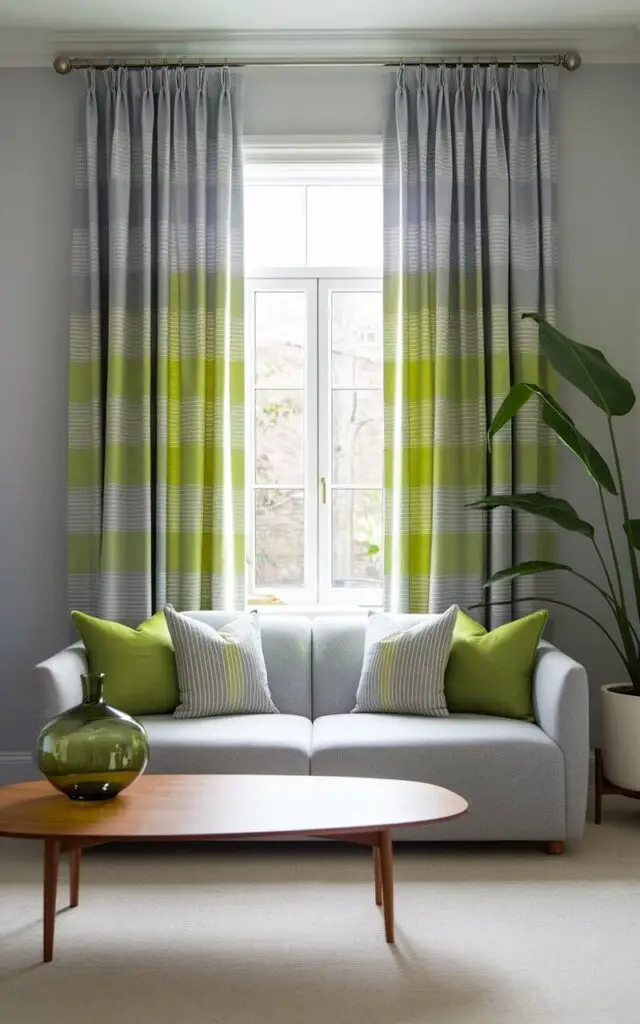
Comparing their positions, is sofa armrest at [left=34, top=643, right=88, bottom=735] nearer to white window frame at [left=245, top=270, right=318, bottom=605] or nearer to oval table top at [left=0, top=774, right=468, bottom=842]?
oval table top at [left=0, top=774, right=468, bottom=842]

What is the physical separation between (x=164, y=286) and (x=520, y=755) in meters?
2.37

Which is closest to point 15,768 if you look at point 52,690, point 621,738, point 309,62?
point 52,690

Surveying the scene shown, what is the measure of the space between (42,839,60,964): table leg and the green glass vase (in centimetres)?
20

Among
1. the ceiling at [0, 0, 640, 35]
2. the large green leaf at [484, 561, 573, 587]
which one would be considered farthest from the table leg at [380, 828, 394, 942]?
the ceiling at [0, 0, 640, 35]

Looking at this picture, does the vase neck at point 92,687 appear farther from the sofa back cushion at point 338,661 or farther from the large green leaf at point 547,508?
the large green leaf at point 547,508

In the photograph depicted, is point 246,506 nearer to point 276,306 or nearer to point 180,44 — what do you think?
point 276,306

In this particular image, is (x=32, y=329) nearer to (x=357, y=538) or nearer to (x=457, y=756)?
(x=357, y=538)

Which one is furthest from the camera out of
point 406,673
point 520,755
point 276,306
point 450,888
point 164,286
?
point 276,306

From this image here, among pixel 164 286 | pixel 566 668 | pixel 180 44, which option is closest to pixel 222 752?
pixel 566 668

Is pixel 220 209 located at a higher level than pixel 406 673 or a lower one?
higher

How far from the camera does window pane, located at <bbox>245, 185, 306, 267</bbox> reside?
15.2 ft

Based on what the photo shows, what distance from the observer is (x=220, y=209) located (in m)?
4.36

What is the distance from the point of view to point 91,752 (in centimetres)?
270

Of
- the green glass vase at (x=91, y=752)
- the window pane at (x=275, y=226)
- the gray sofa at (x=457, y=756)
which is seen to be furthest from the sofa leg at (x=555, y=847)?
the window pane at (x=275, y=226)
